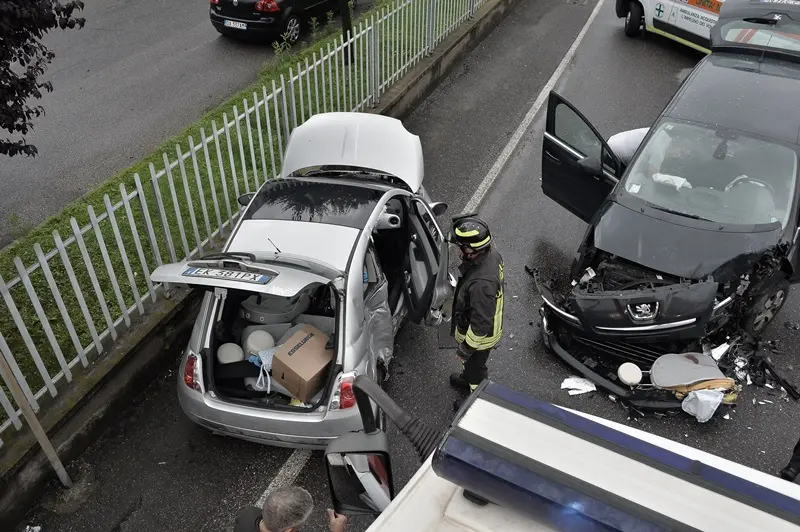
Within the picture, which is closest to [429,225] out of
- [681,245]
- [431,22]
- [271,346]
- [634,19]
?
[271,346]

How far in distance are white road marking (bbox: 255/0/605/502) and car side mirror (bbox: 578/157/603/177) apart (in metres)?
1.61

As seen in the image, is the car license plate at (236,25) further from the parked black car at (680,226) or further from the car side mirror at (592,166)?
the car side mirror at (592,166)

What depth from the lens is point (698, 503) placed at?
1.77 meters

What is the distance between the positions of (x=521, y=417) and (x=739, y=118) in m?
5.21

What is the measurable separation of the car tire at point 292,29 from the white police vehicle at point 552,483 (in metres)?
10.2

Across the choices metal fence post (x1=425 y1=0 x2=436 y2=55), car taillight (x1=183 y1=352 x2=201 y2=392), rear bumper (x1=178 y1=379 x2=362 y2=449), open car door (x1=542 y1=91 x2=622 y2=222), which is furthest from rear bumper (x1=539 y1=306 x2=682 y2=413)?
metal fence post (x1=425 y1=0 x2=436 y2=55)

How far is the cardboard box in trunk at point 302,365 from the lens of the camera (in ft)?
13.9

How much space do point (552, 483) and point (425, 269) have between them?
348cm

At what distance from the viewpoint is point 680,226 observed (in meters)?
5.38

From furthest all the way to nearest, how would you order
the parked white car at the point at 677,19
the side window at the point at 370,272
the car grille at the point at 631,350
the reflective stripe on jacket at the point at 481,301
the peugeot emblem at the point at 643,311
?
Result: the parked white car at the point at 677,19, the car grille at the point at 631,350, the peugeot emblem at the point at 643,311, the side window at the point at 370,272, the reflective stripe on jacket at the point at 481,301

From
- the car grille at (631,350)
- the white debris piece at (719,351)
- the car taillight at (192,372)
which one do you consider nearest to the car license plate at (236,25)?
the car taillight at (192,372)

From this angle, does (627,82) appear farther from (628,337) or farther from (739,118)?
(628,337)

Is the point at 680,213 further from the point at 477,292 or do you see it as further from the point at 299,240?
the point at 299,240

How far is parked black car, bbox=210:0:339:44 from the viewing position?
10.9m
